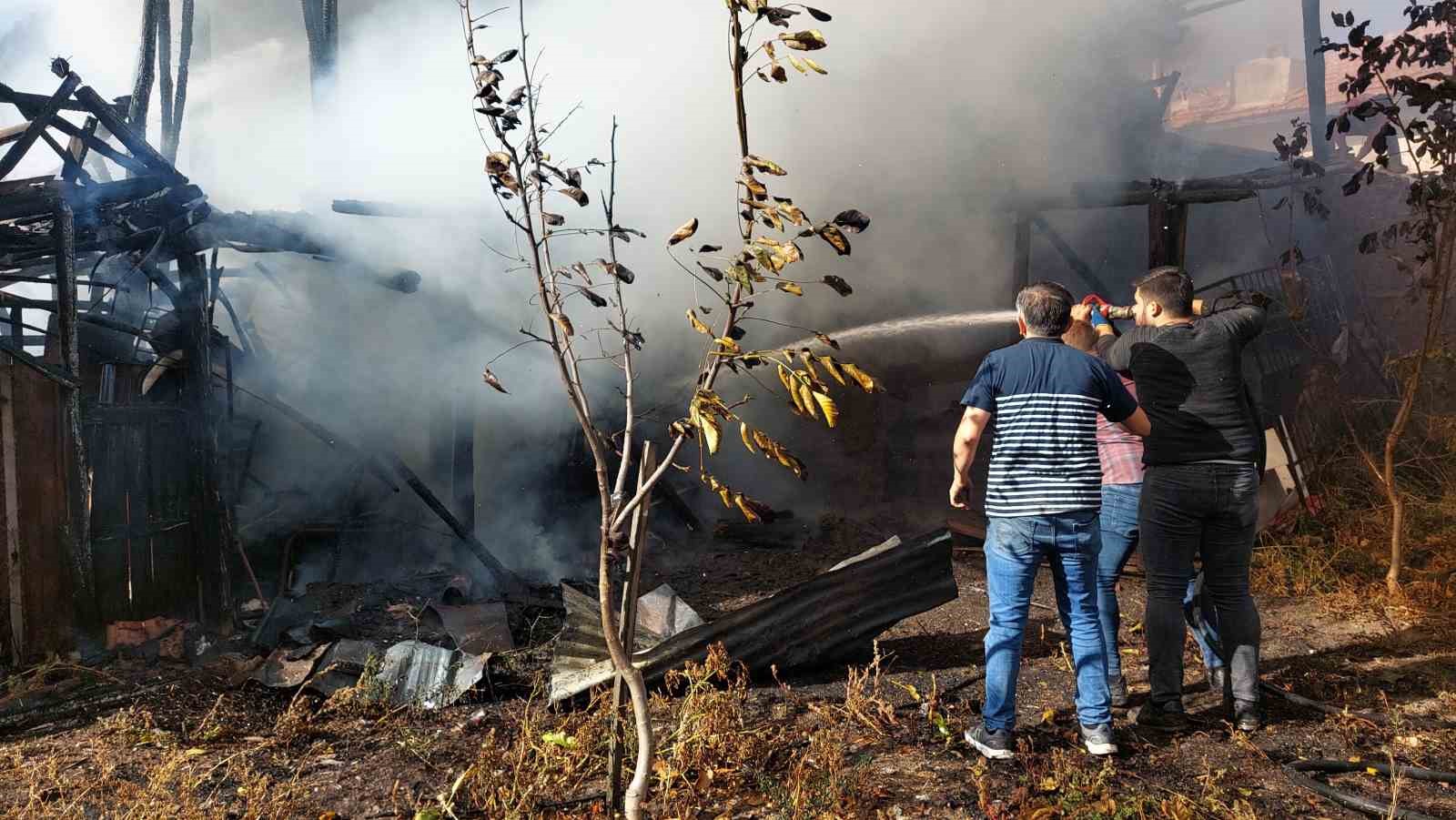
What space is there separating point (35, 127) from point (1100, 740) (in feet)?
21.5

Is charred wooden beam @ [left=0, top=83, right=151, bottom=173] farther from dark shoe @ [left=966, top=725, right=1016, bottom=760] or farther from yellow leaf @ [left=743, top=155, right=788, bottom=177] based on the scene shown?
dark shoe @ [left=966, top=725, right=1016, bottom=760]

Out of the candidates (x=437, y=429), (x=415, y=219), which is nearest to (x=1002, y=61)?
(x=415, y=219)

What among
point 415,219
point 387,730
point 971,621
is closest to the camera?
point 387,730

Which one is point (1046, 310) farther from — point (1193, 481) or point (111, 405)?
point (111, 405)

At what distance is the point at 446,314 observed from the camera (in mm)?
9023

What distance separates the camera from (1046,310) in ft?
12.2

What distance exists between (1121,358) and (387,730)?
3.71m

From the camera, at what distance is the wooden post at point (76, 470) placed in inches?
Answer: 233

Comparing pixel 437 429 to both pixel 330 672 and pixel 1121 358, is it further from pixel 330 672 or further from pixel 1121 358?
pixel 1121 358

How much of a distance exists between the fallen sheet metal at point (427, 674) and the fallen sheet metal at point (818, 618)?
1.97 ft

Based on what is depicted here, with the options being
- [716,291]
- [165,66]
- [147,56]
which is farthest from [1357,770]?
[165,66]

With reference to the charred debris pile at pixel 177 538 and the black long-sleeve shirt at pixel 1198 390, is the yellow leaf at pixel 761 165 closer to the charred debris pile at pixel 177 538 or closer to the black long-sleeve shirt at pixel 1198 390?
the black long-sleeve shirt at pixel 1198 390

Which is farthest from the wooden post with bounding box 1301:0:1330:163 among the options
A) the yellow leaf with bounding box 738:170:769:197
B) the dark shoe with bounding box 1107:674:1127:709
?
the yellow leaf with bounding box 738:170:769:197

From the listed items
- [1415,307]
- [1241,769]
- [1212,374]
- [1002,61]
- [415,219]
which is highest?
[1002,61]
